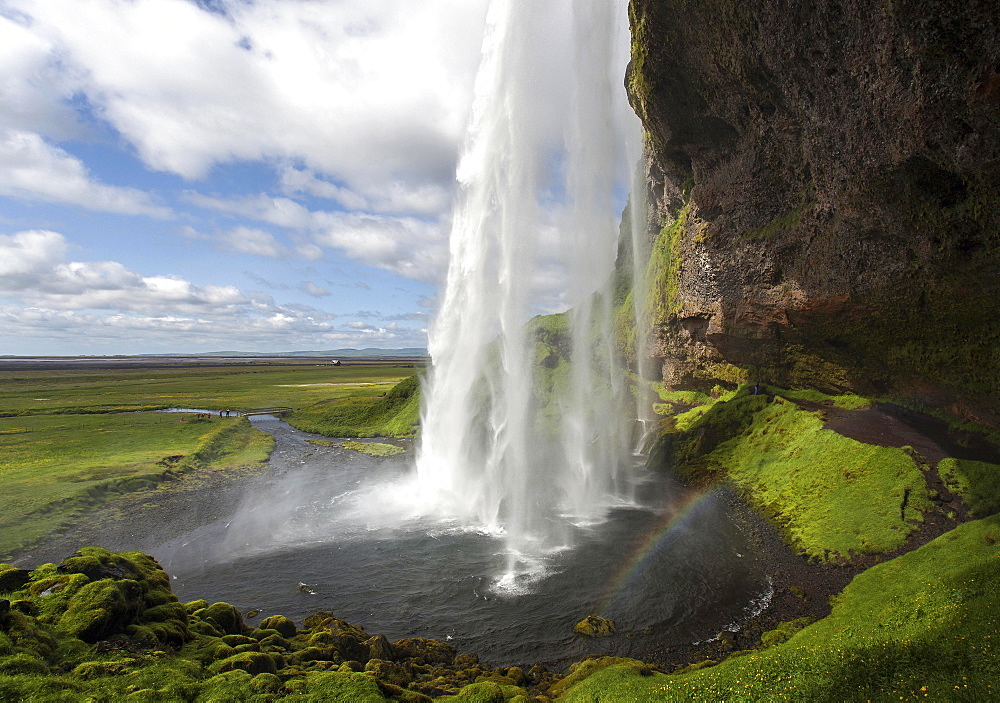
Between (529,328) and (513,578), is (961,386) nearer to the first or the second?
(513,578)

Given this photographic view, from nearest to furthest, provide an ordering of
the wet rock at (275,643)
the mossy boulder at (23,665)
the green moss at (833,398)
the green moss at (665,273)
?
the mossy boulder at (23,665) → the wet rock at (275,643) → the green moss at (833,398) → the green moss at (665,273)

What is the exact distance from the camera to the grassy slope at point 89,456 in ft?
83.9

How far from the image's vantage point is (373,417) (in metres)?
58.3

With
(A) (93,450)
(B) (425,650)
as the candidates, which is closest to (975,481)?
(B) (425,650)

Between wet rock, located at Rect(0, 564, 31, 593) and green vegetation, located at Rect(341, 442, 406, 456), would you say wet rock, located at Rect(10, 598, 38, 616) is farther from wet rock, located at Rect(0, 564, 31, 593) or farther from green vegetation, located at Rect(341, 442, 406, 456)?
green vegetation, located at Rect(341, 442, 406, 456)

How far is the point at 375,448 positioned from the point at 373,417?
510 inches

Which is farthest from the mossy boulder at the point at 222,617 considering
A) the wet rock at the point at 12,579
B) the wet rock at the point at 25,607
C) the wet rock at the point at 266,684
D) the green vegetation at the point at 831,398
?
the green vegetation at the point at 831,398

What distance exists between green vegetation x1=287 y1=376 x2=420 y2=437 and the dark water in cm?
2474

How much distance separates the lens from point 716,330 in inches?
1508

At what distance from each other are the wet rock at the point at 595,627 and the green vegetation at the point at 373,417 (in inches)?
1508

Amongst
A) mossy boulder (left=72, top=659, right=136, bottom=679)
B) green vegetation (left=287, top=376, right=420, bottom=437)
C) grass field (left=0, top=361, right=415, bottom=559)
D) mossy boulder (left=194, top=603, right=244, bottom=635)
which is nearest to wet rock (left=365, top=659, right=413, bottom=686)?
mossy boulder (left=194, top=603, right=244, bottom=635)

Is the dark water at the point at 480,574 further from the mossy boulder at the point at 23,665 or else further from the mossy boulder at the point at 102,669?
the mossy boulder at the point at 23,665

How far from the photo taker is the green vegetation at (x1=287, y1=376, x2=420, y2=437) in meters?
53.8

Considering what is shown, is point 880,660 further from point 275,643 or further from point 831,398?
point 831,398
